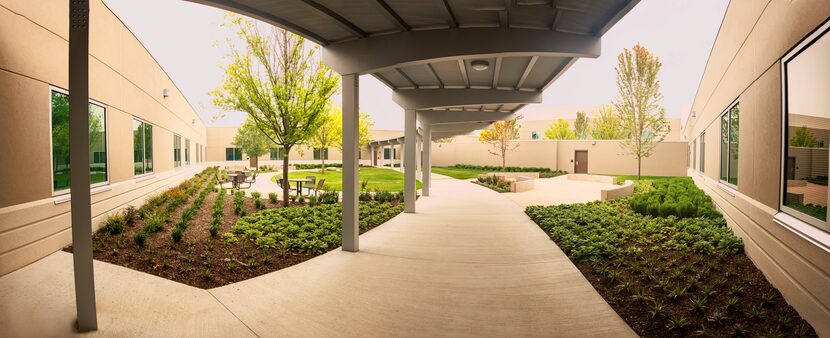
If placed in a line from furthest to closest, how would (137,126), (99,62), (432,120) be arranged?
(432,120) < (137,126) < (99,62)

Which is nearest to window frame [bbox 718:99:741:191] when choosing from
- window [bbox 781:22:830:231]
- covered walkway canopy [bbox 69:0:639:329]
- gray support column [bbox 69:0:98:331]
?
window [bbox 781:22:830:231]

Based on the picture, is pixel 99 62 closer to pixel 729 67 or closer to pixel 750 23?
pixel 750 23

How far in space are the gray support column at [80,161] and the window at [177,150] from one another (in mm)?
15298

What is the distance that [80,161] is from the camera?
364cm

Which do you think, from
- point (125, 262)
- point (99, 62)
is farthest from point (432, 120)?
point (125, 262)

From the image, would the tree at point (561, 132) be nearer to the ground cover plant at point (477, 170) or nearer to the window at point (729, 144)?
the ground cover plant at point (477, 170)

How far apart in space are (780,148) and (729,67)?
5.57 meters

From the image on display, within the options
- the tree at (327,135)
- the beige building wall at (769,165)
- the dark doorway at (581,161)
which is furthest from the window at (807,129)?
the dark doorway at (581,161)

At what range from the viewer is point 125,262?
19.3 feet

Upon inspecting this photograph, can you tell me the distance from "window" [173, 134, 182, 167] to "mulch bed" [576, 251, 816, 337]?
17813mm

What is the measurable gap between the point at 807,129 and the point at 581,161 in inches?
1362

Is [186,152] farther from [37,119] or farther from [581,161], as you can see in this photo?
[581,161]

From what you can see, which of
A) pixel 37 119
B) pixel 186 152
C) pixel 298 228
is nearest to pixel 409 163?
pixel 298 228

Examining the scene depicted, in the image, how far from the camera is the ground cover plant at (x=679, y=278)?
12.7 feet
